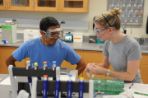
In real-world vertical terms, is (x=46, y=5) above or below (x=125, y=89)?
above

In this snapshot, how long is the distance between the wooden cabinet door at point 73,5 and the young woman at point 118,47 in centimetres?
178

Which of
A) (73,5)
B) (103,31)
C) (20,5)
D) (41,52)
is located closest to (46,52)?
(41,52)

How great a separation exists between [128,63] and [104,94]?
0.35 m

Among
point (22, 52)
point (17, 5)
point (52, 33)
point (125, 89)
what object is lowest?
point (125, 89)

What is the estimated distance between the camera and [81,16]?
416 cm

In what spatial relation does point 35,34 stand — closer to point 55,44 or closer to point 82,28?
Answer: point 82,28

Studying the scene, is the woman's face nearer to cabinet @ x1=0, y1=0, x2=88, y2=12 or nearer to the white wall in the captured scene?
cabinet @ x1=0, y1=0, x2=88, y2=12

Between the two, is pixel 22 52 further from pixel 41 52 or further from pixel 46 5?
pixel 46 5

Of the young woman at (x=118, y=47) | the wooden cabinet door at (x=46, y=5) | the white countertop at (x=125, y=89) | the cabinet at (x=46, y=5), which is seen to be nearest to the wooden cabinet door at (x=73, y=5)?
the cabinet at (x=46, y=5)

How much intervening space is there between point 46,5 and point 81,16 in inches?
22.8

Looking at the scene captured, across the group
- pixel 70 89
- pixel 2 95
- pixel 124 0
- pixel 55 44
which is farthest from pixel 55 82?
pixel 124 0

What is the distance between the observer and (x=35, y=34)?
3.93 metres

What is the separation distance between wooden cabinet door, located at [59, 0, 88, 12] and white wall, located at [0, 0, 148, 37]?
25 cm

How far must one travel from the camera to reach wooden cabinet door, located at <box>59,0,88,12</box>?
3.88 metres
